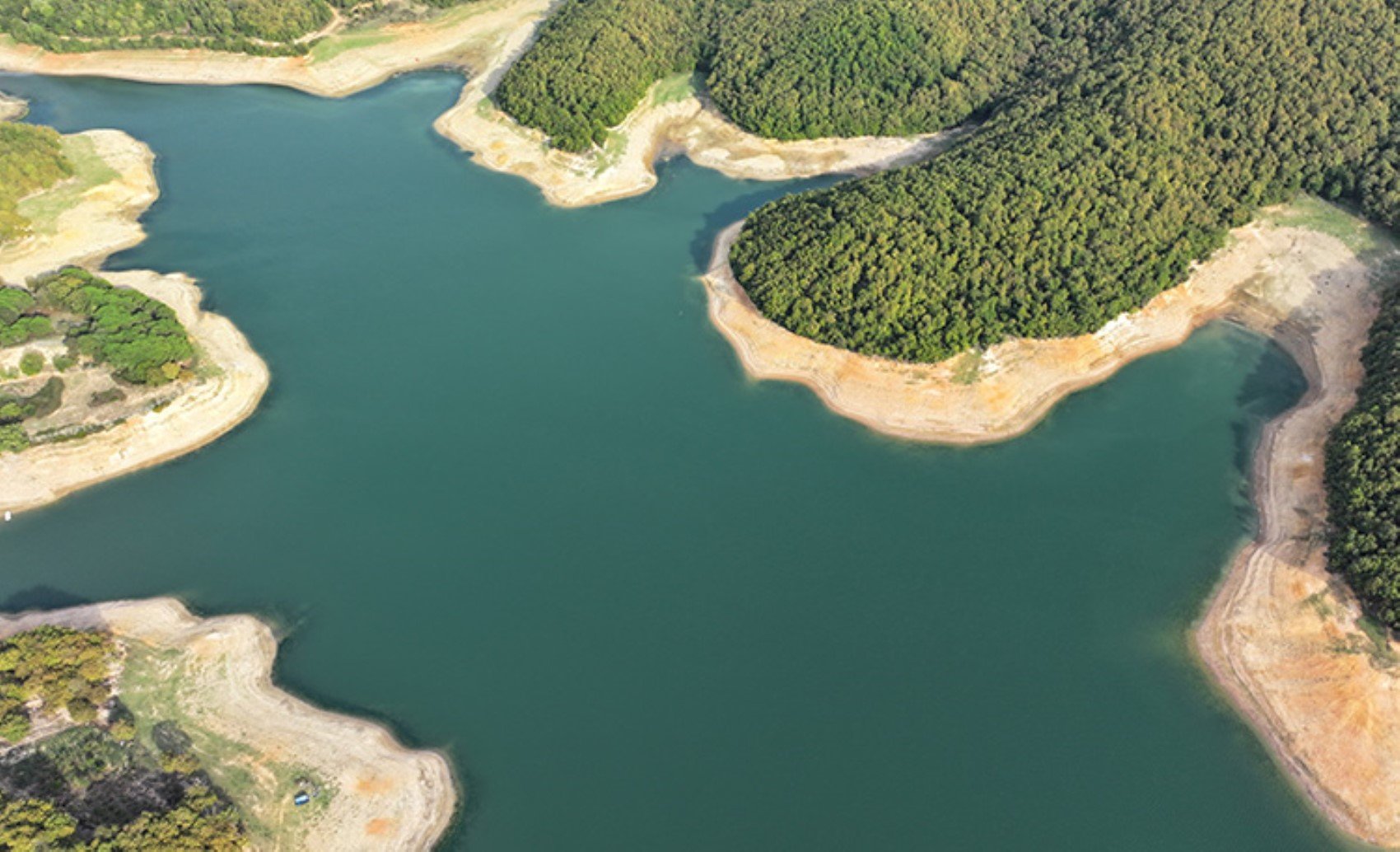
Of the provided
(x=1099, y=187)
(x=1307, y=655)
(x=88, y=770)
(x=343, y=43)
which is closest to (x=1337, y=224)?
(x=1099, y=187)

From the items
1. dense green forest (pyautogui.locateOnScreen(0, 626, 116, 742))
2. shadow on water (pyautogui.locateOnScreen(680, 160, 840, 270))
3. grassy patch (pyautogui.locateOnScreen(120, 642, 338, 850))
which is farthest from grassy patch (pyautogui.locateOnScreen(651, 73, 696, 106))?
dense green forest (pyautogui.locateOnScreen(0, 626, 116, 742))

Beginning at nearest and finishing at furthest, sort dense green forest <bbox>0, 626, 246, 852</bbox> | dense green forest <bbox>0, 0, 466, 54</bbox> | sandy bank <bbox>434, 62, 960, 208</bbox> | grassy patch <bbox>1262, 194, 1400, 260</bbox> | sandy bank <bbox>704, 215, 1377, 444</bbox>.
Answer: dense green forest <bbox>0, 626, 246, 852</bbox> < sandy bank <bbox>704, 215, 1377, 444</bbox> < grassy patch <bbox>1262, 194, 1400, 260</bbox> < sandy bank <bbox>434, 62, 960, 208</bbox> < dense green forest <bbox>0, 0, 466, 54</bbox>

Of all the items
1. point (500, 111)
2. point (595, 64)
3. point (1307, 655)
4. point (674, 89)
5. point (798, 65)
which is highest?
point (798, 65)

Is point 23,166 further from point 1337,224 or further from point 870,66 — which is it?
point 1337,224

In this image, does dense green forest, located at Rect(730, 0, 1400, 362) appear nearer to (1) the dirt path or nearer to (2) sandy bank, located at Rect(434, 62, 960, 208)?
(2) sandy bank, located at Rect(434, 62, 960, 208)

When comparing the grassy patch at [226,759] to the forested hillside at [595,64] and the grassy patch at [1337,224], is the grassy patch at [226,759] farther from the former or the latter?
the grassy patch at [1337,224]
